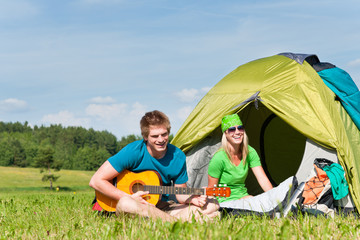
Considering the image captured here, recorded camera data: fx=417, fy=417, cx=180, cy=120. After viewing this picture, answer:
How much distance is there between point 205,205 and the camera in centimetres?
401

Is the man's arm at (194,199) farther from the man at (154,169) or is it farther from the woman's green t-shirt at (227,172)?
the woman's green t-shirt at (227,172)

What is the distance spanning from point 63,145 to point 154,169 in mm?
81192

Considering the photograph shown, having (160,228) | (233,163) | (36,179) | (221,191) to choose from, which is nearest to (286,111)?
(233,163)

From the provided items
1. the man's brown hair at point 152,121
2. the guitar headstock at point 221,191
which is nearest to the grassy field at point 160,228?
the guitar headstock at point 221,191

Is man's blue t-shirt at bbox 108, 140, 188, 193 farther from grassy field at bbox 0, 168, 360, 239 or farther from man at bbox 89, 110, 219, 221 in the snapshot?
grassy field at bbox 0, 168, 360, 239

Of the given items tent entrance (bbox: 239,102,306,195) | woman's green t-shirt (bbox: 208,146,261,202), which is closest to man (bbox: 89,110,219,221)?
woman's green t-shirt (bbox: 208,146,261,202)

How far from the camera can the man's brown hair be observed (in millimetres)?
3995

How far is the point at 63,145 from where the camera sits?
82.0 m

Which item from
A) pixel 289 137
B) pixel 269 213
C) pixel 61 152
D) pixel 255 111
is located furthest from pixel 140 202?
pixel 61 152

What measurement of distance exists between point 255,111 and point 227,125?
8.02 ft

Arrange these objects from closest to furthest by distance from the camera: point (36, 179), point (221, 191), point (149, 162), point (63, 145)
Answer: point (221, 191) → point (149, 162) → point (36, 179) → point (63, 145)

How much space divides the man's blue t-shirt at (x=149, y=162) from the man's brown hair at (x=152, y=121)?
0.18 metres

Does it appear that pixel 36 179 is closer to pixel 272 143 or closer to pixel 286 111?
pixel 272 143

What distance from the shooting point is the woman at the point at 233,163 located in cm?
469
